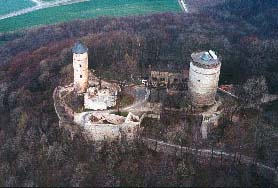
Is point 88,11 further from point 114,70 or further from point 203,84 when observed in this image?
point 203,84

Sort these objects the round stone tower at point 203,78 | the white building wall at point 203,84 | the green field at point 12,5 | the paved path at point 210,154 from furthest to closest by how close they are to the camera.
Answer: the green field at point 12,5, the white building wall at point 203,84, the round stone tower at point 203,78, the paved path at point 210,154

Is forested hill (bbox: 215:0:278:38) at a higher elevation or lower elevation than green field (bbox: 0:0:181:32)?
higher

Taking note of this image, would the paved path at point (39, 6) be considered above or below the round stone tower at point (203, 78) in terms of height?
below

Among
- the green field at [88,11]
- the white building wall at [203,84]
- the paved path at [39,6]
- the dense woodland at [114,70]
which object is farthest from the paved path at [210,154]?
the paved path at [39,6]

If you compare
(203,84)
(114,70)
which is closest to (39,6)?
(114,70)

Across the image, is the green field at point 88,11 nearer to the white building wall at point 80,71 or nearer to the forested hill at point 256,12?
the forested hill at point 256,12

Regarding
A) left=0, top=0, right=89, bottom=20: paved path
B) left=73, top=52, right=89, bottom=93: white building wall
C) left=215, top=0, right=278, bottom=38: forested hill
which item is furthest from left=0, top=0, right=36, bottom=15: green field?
left=73, top=52, right=89, bottom=93: white building wall

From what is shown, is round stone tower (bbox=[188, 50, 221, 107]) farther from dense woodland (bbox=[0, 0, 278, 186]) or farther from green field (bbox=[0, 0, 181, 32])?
green field (bbox=[0, 0, 181, 32])
